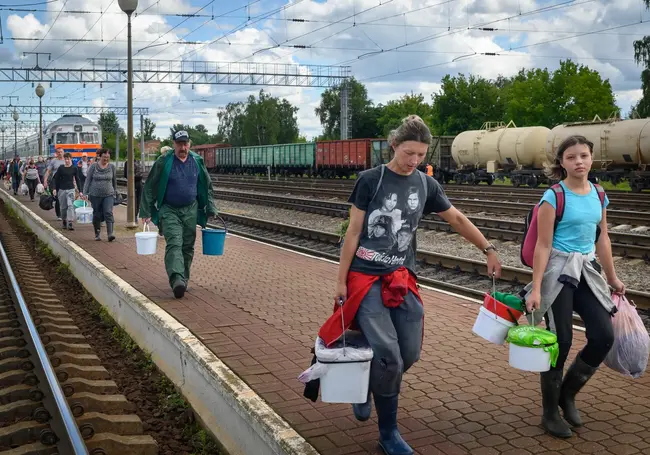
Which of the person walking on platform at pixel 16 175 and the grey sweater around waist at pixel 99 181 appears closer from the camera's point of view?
the grey sweater around waist at pixel 99 181

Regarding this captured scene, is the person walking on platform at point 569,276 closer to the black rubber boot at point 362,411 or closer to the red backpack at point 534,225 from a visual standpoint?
the red backpack at point 534,225

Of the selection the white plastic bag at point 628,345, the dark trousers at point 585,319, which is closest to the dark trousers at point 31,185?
the dark trousers at point 585,319

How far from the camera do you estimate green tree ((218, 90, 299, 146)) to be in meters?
112

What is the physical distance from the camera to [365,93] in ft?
338

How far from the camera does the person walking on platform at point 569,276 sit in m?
4.17

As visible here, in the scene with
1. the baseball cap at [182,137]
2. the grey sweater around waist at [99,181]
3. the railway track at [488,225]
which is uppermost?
the baseball cap at [182,137]

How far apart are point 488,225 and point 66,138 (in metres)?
28.7

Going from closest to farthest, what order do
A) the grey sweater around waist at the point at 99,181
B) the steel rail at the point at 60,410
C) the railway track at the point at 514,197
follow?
the steel rail at the point at 60,410 < the grey sweater around waist at the point at 99,181 < the railway track at the point at 514,197

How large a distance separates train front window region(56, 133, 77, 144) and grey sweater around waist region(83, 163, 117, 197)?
27.2 m

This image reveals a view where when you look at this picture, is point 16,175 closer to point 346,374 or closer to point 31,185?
point 31,185

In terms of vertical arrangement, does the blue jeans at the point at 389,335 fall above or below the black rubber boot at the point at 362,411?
above

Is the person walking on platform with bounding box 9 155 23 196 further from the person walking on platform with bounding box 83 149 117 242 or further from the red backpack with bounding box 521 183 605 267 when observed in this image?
the red backpack with bounding box 521 183 605 267

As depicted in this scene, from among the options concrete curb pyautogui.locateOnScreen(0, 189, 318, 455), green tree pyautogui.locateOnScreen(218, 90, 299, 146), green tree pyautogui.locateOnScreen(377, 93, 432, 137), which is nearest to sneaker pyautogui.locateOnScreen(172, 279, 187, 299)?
concrete curb pyautogui.locateOnScreen(0, 189, 318, 455)

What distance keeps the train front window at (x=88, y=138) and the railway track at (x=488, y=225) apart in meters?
14.3
